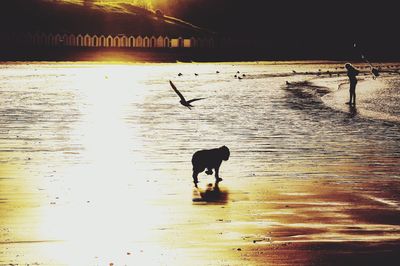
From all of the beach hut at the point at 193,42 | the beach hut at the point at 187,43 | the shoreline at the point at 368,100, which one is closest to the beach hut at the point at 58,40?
the beach hut at the point at 187,43

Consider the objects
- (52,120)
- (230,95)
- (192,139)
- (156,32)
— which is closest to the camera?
(192,139)

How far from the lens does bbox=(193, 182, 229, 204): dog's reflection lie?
16281 millimetres

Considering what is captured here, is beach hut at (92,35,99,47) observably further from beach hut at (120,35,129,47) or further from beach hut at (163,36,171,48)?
beach hut at (163,36,171,48)

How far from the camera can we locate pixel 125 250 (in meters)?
12.1

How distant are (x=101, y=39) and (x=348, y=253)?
481 ft

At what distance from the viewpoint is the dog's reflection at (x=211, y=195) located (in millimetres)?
16281

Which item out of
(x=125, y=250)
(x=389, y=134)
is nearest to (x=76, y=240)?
(x=125, y=250)

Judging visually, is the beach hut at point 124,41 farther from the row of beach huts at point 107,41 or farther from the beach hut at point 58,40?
the beach hut at point 58,40

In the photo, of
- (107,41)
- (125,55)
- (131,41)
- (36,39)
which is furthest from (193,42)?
(125,55)

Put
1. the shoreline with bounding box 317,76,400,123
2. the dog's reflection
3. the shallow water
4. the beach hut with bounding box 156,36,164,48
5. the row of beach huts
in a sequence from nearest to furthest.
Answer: the shallow water < the dog's reflection < the shoreline with bounding box 317,76,400,123 < the row of beach huts < the beach hut with bounding box 156,36,164,48

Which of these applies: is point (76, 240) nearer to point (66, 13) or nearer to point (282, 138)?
point (282, 138)

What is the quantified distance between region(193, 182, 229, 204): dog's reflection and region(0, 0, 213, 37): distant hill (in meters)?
136

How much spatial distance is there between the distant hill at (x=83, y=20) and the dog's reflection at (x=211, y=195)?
13556 centimetres

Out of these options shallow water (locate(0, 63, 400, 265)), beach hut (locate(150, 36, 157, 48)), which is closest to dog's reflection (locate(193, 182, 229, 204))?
shallow water (locate(0, 63, 400, 265))
